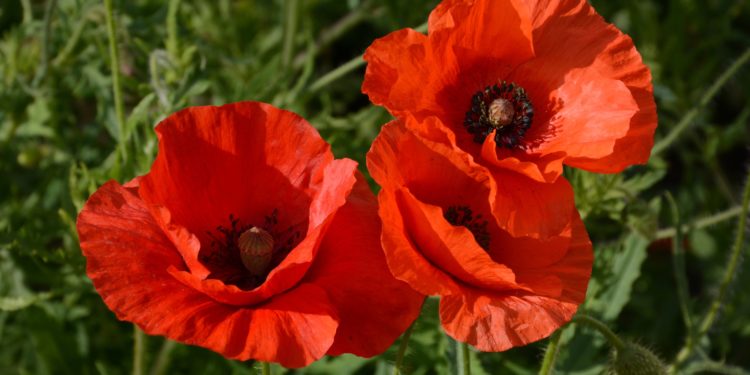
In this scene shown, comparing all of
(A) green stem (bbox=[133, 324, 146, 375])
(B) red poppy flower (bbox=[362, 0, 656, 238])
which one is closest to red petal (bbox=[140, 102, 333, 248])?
(B) red poppy flower (bbox=[362, 0, 656, 238])

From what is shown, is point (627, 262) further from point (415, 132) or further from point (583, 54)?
point (415, 132)

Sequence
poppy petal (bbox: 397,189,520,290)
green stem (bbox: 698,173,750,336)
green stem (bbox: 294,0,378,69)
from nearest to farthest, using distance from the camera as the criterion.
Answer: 1. poppy petal (bbox: 397,189,520,290)
2. green stem (bbox: 698,173,750,336)
3. green stem (bbox: 294,0,378,69)

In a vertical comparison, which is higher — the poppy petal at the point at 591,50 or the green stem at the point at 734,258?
the poppy petal at the point at 591,50

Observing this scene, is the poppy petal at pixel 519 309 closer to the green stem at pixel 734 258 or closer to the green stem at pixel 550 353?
the green stem at pixel 550 353

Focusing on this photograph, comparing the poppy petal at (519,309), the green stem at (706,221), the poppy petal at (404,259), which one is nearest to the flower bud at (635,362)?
the poppy petal at (519,309)

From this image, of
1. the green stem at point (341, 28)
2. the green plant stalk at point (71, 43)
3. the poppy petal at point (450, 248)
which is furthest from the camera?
the green stem at point (341, 28)

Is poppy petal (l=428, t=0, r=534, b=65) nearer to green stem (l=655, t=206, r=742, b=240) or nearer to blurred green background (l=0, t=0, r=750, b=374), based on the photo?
blurred green background (l=0, t=0, r=750, b=374)

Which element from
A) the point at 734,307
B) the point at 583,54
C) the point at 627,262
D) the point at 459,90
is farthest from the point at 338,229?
the point at 734,307
